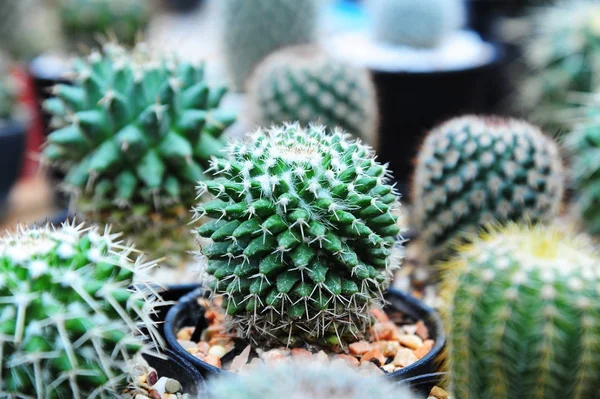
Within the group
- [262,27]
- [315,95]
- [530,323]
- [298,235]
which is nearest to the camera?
[530,323]

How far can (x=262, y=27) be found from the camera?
4258mm

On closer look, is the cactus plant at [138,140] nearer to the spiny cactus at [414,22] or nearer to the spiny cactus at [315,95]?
the spiny cactus at [315,95]

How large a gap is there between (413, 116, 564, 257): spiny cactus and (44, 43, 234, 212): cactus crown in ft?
2.51

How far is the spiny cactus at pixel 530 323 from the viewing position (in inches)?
54.6

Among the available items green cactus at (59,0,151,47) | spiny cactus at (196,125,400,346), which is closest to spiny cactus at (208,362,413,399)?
spiny cactus at (196,125,400,346)

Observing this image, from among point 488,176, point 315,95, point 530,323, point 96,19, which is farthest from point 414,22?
point 530,323

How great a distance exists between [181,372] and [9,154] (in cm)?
295

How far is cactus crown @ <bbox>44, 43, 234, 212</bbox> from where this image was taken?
2439 mm

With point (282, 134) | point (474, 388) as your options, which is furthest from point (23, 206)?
point (474, 388)

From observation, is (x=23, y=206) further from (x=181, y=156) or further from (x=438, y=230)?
(x=438, y=230)

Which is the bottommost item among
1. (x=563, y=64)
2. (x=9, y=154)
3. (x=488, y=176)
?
(x=9, y=154)

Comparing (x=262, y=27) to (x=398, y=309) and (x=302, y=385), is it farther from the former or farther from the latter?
(x=302, y=385)

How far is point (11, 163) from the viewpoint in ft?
14.4

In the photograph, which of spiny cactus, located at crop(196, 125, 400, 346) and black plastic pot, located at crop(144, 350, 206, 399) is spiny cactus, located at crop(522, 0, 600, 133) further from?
black plastic pot, located at crop(144, 350, 206, 399)
